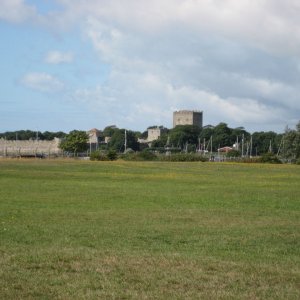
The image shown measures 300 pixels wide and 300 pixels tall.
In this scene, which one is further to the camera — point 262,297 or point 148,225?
point 148,225

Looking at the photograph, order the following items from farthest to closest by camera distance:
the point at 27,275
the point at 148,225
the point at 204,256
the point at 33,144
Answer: the point at 33,144 → the point at 148,225 → the point at 204,256 → the point at 27,275

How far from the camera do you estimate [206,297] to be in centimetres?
854

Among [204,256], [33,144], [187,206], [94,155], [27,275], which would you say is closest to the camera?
[27,275]

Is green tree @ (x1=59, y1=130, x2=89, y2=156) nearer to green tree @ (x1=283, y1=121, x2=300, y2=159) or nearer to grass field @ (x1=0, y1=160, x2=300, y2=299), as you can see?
green tree @ (x1=283, y1=121, x2=300, y2=159)

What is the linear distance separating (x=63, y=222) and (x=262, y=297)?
1108 centimetres

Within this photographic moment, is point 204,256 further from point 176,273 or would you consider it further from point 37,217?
point 37,217

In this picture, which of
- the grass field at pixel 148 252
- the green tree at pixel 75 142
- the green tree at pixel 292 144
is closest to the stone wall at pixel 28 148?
the green tree at pixel 75 142

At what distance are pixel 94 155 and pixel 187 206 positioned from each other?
3594 inches

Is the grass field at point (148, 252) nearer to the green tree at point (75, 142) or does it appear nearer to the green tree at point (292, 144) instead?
the green tree at point (292, 144)

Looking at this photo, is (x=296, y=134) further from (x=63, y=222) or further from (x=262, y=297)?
(x=262, y=297)

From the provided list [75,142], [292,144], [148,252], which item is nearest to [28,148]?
[75,142]

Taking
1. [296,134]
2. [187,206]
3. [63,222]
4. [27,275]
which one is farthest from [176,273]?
[296,134]

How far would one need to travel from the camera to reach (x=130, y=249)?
13.0m

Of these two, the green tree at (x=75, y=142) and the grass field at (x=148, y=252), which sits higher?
the green tree at (x=75, y=142)
